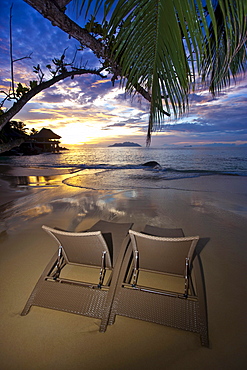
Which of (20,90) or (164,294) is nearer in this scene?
(164,294)

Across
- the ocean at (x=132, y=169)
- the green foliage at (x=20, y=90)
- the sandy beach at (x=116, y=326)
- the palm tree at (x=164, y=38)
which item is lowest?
the ocean at (x=132, y=169)

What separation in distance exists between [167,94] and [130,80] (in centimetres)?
36

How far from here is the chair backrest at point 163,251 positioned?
2096 millimetres

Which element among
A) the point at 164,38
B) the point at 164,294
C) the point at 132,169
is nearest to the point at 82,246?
the point at 164,294

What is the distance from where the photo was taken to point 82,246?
2.38 metres

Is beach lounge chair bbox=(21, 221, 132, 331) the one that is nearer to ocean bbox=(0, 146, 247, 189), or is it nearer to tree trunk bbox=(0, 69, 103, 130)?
tree trunk bbox=(0, 69, 103, 130)

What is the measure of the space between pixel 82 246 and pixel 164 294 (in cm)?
120

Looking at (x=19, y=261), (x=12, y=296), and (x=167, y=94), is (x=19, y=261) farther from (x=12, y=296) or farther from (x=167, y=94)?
(x=167, y=94)

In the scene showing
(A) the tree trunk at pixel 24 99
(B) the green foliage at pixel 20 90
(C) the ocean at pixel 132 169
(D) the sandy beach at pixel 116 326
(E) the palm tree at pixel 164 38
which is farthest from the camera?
(C) the ocean at pixel 132 169

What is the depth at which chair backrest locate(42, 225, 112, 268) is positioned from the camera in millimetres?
2209

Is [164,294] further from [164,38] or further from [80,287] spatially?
[164,38]

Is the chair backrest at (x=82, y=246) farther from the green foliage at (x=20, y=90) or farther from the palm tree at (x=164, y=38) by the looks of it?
the green foliage at (x=20, y=90)

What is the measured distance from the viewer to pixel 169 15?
3.50 feet

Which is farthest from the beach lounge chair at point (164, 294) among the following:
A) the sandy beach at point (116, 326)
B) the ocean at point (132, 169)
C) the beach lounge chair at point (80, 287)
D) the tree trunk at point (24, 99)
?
the ocean at point (132, 169)
